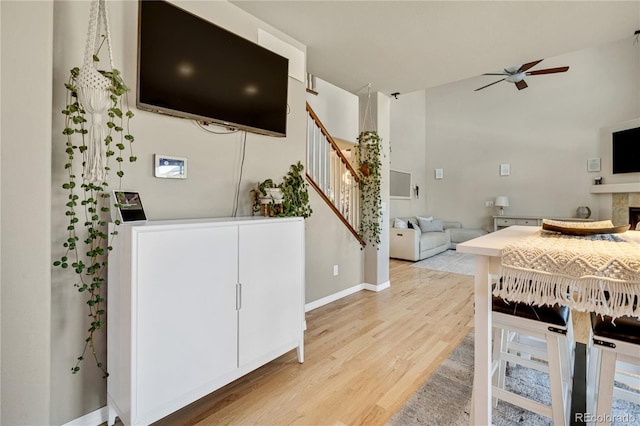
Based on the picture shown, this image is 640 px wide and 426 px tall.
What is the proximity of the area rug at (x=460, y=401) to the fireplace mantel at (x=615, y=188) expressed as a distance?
5382 millimetres

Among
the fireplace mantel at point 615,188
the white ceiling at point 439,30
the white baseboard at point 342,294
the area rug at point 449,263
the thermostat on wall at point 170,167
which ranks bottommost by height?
the white baseboard at point 342,294

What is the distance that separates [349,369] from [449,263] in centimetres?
415

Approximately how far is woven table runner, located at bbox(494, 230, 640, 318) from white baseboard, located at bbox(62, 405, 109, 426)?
79.3 inches

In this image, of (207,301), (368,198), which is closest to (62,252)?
(207,301)

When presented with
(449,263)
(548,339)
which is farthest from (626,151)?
(548,339)

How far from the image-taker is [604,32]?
2414mm

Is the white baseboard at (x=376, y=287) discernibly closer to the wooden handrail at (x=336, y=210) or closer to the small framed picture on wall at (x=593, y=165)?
the wooden handrail at (x=336, y=210)

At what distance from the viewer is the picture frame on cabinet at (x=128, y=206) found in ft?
4.86

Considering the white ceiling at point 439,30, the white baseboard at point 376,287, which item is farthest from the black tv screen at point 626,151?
the white baseboard at point 376,287

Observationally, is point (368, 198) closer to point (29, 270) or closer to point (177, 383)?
point (177, 383)

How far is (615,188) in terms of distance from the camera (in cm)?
549

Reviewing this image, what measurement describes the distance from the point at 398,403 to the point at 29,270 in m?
1.91

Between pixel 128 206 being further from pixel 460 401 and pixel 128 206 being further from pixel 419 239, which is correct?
pixel 419 239

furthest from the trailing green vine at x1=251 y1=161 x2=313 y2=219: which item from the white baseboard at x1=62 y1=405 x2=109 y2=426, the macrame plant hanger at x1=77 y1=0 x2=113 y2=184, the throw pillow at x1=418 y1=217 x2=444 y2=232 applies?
the throw pillow at x1=418 y1=217 x2=444 y2=232
